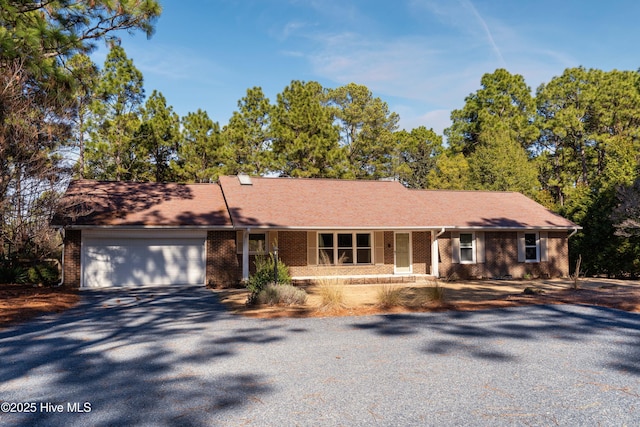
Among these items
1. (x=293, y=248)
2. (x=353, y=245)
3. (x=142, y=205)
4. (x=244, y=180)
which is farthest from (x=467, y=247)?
(x=142, y=205)

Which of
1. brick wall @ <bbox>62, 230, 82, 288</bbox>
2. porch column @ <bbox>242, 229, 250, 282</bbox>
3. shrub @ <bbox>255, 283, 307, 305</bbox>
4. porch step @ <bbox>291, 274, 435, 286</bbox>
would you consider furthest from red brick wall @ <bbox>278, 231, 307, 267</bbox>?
brick wall @ <bbox>62, 230, 82, 288</bbox>

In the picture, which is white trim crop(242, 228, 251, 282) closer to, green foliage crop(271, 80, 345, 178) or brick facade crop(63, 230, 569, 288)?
brick facade crop(63, 230, 569, 288)

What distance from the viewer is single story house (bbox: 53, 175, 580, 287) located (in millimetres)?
17109

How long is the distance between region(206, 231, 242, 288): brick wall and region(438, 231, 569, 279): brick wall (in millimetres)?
8847

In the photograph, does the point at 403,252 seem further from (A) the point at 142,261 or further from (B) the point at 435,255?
(A) the point at 142,261

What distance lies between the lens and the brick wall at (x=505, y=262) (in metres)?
20.4

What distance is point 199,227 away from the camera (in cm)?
1733

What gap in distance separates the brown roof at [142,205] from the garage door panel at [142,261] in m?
0.75

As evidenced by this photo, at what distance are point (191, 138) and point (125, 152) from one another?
432cm

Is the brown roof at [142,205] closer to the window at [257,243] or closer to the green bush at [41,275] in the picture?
the window at [257,243]

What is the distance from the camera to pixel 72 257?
54.9ft

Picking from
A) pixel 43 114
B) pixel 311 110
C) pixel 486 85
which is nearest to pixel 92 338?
pixel 43 114

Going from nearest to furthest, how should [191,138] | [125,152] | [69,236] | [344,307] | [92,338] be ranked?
[92,338] → [344,307] → [69,236] → [125,152] → [191,138]

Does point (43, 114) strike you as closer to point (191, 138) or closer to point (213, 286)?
point (213, 286)
